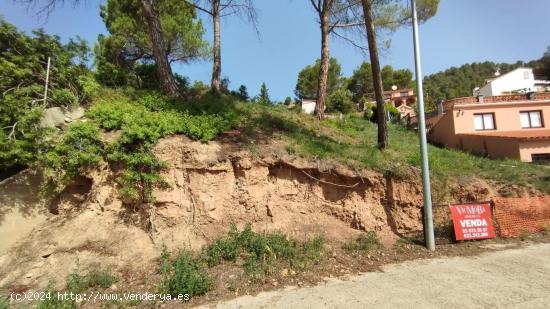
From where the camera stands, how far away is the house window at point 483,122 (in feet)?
77.5

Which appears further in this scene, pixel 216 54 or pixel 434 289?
pixel 216 54

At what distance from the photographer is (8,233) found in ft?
21.4

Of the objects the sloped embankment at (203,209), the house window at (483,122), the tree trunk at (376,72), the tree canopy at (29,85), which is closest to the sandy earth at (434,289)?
the sloped embankment at (203,209)

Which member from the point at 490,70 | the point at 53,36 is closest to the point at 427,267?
the point at 53,36

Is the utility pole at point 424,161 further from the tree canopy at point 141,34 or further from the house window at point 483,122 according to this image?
the house window at point 483,122

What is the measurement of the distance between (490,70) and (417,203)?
93.7 meters

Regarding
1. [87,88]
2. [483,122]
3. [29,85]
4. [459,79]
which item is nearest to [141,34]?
[87,88]

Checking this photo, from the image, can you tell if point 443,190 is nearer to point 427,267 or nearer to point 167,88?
point 427,267

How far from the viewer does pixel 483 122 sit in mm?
23688

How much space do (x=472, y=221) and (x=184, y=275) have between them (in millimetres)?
7060

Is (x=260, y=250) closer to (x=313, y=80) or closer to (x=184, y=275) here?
(x=184, y=275)

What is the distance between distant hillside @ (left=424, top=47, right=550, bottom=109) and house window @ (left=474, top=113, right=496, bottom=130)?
12992 mm

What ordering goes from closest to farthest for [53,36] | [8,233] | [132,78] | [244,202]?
[8,233], [244,202], [53,36], [132,78]

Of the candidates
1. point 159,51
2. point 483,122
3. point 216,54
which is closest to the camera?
point 159,51
